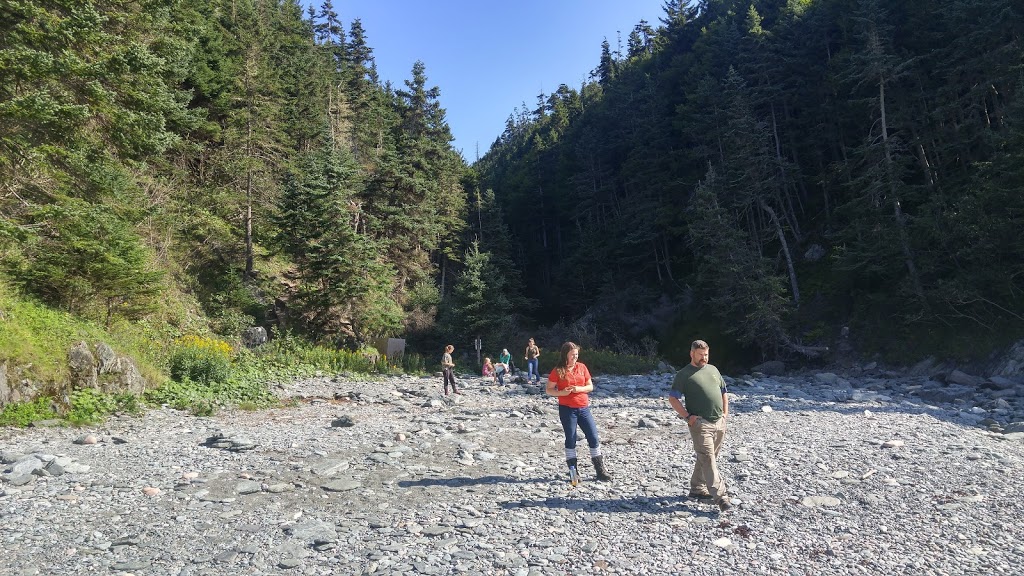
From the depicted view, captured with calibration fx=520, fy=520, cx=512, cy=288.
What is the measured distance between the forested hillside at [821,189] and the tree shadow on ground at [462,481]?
879 inches

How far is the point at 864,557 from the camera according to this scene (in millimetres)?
4945

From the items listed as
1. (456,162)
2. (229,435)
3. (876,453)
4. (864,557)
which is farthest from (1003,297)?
(456,162)

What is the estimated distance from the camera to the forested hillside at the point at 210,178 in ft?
42.8

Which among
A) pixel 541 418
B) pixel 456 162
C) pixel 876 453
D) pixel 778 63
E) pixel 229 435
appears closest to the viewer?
pixel 876 453

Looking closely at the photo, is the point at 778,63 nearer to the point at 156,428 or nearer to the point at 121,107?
the point at 121,107

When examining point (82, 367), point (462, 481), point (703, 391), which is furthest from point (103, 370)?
point (703, 391)

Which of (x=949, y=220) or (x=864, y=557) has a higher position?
(x=949, y=220)

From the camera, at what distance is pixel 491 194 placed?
166ft

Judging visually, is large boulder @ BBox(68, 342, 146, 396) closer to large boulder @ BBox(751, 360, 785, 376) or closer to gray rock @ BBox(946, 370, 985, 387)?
gray rock @ BBox(946, 370, 985, 387)

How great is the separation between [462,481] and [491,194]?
45013 mm

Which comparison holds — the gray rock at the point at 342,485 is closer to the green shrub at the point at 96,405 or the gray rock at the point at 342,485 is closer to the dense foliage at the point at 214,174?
the green shrub at the point at 96,405

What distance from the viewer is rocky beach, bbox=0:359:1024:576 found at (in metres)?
4.84

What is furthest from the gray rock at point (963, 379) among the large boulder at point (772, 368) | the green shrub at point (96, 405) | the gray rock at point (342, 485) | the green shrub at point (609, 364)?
the green shrub at point (96, 405)

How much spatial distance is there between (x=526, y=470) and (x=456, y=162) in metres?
46.8
